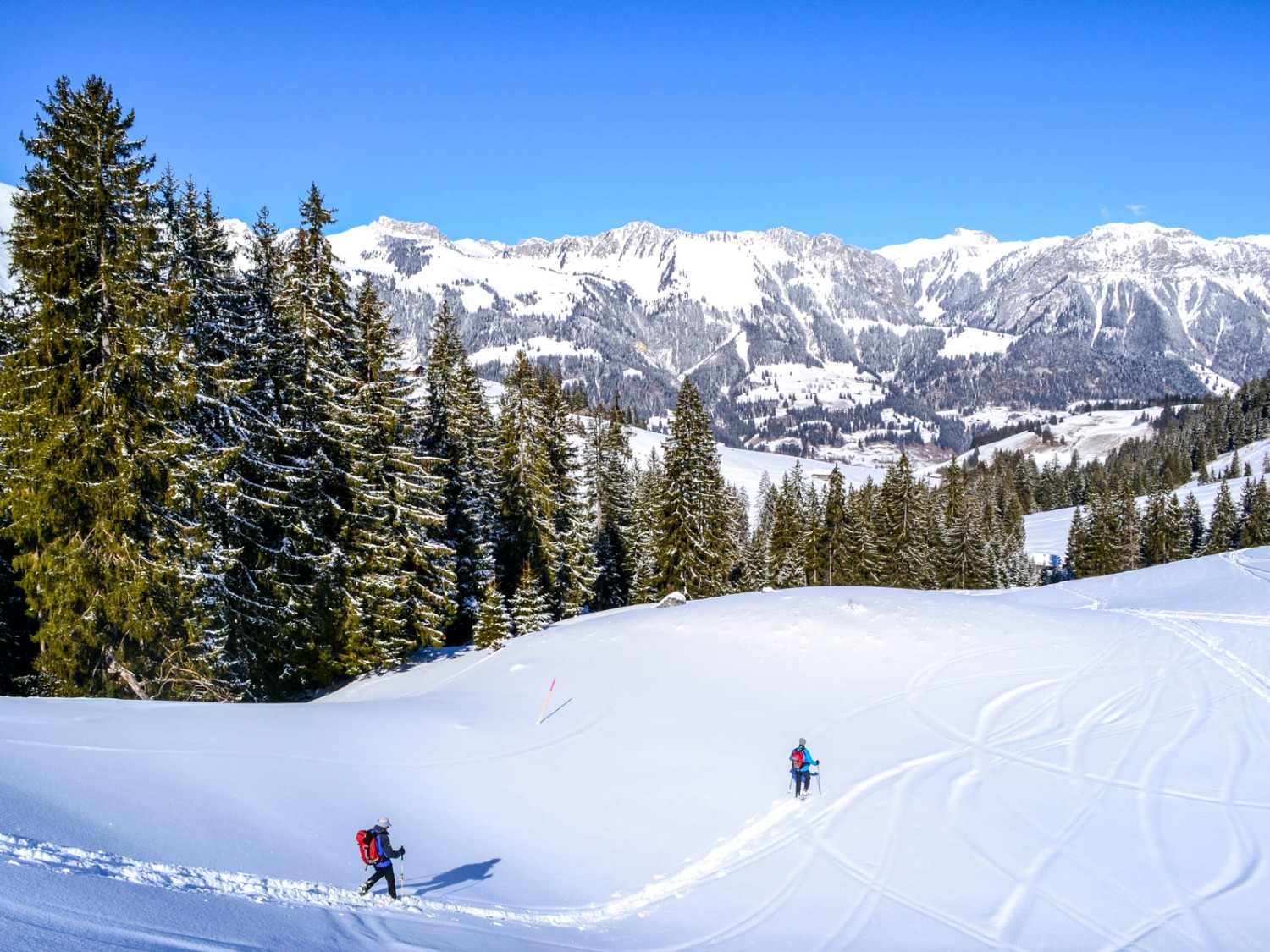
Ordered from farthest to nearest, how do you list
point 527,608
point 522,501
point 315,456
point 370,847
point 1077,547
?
point 1077,547, point 522,501, point 527,608, point 315,456, point 370,847

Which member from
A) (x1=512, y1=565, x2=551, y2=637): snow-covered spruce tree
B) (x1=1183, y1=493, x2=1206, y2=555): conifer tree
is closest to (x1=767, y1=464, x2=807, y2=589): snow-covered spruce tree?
(x1=512, y1=565, x2=551, y2=637): snow-covered spruce tree

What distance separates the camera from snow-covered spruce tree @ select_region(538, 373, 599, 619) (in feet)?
136

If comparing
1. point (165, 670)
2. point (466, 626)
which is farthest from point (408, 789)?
point (466, 626)

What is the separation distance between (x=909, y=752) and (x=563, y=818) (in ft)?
28.1

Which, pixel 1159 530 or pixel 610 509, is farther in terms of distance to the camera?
pixel 1159 530

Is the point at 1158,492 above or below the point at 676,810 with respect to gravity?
above

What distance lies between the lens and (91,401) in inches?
651

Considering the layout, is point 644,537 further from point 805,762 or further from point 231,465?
point 805,762

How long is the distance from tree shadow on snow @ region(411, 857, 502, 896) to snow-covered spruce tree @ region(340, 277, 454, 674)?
1493 centimetres

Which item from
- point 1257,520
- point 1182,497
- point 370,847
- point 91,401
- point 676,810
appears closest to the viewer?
point 370,847

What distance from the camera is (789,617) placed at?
90.0ft

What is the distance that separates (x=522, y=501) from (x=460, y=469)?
502 cm

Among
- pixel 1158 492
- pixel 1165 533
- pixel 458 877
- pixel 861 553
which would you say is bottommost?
pixel 1165 533

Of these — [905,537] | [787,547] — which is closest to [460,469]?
[787,547]
